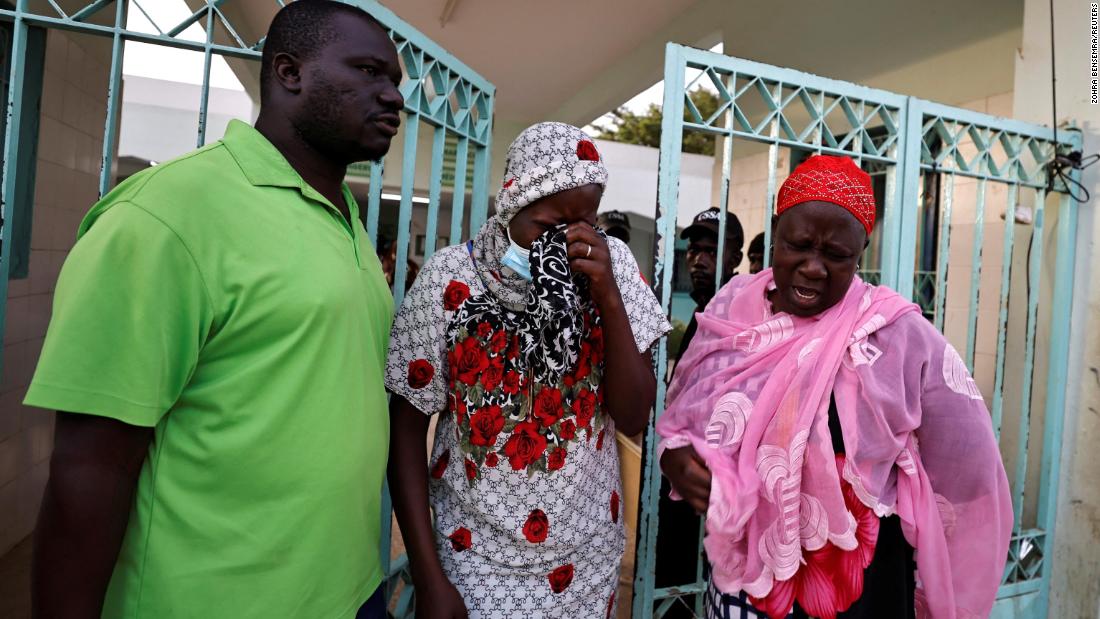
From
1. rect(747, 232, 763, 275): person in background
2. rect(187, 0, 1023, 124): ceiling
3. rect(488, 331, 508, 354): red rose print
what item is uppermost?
rect(187, 0, 1023, 124): ceiling

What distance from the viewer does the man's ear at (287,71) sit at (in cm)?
124

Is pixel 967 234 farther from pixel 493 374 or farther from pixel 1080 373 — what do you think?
pixel 493 374

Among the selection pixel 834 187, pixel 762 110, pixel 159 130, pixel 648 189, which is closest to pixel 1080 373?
pixel 834 187

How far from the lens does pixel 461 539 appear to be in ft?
5.00

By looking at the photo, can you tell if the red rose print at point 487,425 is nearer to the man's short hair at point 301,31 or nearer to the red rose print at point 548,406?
the red rose print at point 548,406

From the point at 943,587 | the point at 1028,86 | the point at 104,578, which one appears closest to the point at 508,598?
the point at 104,578

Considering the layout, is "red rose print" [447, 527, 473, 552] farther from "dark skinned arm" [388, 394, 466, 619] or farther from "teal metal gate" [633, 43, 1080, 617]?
"teal metal gate" [633, 43, 1080, 617]

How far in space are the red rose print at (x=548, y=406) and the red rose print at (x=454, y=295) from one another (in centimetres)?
29

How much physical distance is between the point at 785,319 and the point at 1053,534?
7.76 ft

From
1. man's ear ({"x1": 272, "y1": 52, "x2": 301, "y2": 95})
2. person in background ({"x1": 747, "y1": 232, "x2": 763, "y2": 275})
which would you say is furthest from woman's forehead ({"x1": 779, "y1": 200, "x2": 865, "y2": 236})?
person in background ({"x1": 747, "y1": 232, "x2": 763, "y2": 275})

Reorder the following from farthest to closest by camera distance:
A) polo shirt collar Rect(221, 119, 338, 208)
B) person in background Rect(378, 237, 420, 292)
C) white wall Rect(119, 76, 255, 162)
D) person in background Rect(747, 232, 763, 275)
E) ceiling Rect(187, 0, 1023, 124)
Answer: white wall Rect(119, 76, 255, 162) → ceiling Rect(187, 0, 1023, 124) → person in background Rect(747, 232, 763, 275) → person in background Rect(378, 237, 420, 292) → polo shirt collar Rect(221, 119, 338, 208)

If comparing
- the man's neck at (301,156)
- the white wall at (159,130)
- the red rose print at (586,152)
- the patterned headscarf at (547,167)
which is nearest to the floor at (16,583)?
the man's neck at (301,156)

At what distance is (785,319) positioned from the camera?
5.28 feet

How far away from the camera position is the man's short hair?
124 centimetres
